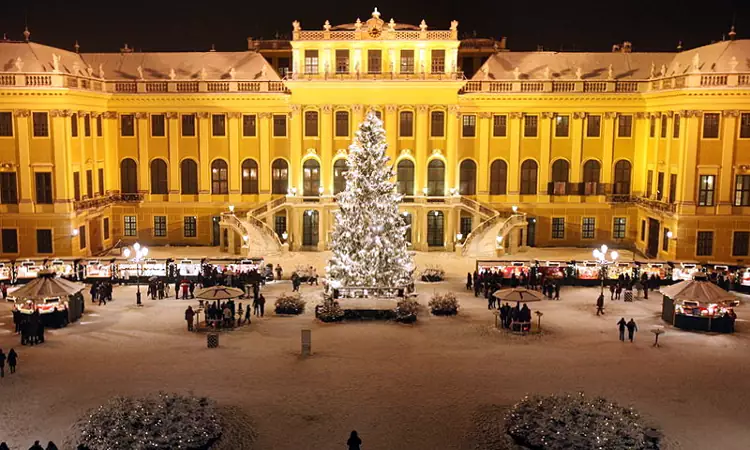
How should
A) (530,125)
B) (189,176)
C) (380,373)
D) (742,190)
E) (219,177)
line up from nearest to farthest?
(380,373), (742,190), (530,125), (189,176), (219,177)

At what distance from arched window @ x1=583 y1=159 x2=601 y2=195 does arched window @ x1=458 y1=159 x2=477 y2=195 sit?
27.1ft

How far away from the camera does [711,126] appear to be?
50344 millimetres

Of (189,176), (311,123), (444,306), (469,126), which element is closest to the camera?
(444,306)

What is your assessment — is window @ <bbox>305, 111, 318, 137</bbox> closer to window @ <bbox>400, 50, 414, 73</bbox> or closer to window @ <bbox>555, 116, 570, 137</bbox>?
window @ <bbox>400, 50, 414, 73</bbox>

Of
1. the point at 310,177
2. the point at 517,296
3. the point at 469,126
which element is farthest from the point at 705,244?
the point at 310,177

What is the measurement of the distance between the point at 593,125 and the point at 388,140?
15439 mm

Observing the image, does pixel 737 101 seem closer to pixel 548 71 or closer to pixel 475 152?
pixel 548 71

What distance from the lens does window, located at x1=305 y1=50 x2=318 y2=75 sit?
56.1 m

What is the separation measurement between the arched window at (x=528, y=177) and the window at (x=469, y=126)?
15.0 ft

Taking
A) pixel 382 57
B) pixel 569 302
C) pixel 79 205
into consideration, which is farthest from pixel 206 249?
pixel 569 302

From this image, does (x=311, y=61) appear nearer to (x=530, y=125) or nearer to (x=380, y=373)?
(x=530, y=125)

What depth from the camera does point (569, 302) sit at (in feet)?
135

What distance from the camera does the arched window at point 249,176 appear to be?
58688 millimetres

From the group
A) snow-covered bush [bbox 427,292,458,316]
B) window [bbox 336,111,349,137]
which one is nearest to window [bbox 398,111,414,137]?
window [bbox 336,111,349,137]
